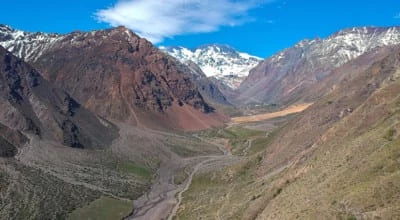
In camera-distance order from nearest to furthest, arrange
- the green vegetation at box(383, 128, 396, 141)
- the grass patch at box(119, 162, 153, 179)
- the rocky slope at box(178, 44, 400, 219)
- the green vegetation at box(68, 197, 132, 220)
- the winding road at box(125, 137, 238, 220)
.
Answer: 1. the rocky slope at box(178, 44, 400, 219)
2. the green vegetation at box(383, 128, 396, 141)
3. the green vegetation at box(68, 197, 132, 220)
4. the winding road at box(125, 137, 238, 220)
5. the grass patch at box(119, 162, 153, 179)

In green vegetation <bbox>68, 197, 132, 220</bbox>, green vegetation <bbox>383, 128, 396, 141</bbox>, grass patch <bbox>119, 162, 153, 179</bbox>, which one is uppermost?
green vegetation <bbox>383, 128, 396, 141</bbox>

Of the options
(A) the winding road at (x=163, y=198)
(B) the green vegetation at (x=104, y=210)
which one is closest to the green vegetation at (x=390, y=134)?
(A) the winding road at (x=163, y=198)

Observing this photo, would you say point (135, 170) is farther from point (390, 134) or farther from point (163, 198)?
point (390, 134)

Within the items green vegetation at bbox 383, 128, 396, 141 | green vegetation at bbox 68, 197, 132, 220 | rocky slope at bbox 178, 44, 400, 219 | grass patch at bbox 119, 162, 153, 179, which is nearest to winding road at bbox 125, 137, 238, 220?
green vegetation at bbox 68, 197, 132, 220

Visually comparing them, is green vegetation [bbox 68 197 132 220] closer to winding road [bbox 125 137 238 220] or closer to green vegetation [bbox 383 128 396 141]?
winding road [bbox 125 137 238 220]

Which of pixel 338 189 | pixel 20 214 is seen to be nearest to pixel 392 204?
pixel 338 189

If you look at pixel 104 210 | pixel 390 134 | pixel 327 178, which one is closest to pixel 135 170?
pixel 104 210
